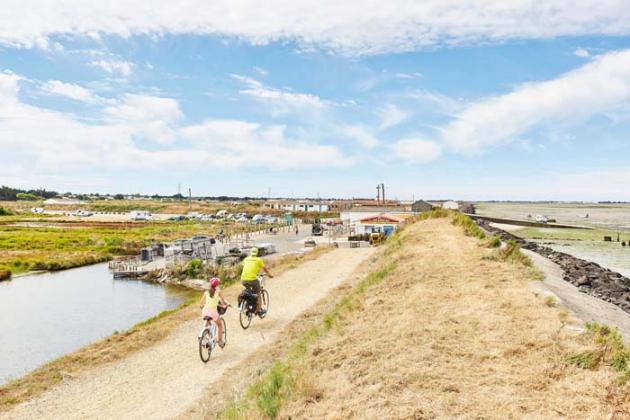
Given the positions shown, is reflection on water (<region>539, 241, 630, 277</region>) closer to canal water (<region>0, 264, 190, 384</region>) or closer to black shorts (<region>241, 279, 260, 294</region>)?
black shorts (<region>241, 279, 260, 294</region>)

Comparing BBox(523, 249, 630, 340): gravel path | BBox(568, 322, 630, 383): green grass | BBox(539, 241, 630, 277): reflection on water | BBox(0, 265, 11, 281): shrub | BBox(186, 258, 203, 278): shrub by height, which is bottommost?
BBox(0, 265, 11, 281): shrub

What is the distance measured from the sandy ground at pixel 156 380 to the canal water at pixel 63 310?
6871mm

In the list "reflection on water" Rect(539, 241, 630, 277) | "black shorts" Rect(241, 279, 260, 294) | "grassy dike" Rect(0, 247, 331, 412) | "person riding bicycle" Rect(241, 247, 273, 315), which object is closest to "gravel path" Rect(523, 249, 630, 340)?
"person riding bicycle" Rect(241, 247, 273, 315)

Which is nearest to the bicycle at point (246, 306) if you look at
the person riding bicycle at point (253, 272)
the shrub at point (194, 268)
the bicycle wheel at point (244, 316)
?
the bicycle wheel at point (244, 316)

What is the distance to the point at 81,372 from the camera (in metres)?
13.1

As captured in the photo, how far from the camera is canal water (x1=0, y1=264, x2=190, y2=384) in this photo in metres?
21.4

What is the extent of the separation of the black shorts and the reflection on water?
26041mm

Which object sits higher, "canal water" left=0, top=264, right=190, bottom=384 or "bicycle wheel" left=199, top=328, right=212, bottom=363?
"bicycle wheel" left=199, top=328, right=212, bottom=363

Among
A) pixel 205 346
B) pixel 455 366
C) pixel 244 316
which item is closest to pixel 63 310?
pixel 244 316

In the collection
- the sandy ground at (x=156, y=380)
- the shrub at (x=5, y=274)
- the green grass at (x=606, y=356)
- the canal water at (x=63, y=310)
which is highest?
the green grass at (x=606, y=356)

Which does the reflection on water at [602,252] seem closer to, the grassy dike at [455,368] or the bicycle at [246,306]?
the grassy dike at [455,368]

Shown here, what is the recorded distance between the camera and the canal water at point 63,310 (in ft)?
70.2

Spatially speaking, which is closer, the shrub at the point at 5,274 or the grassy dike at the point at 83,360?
the grassy dike at the point at 83,360

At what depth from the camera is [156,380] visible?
464 inches
